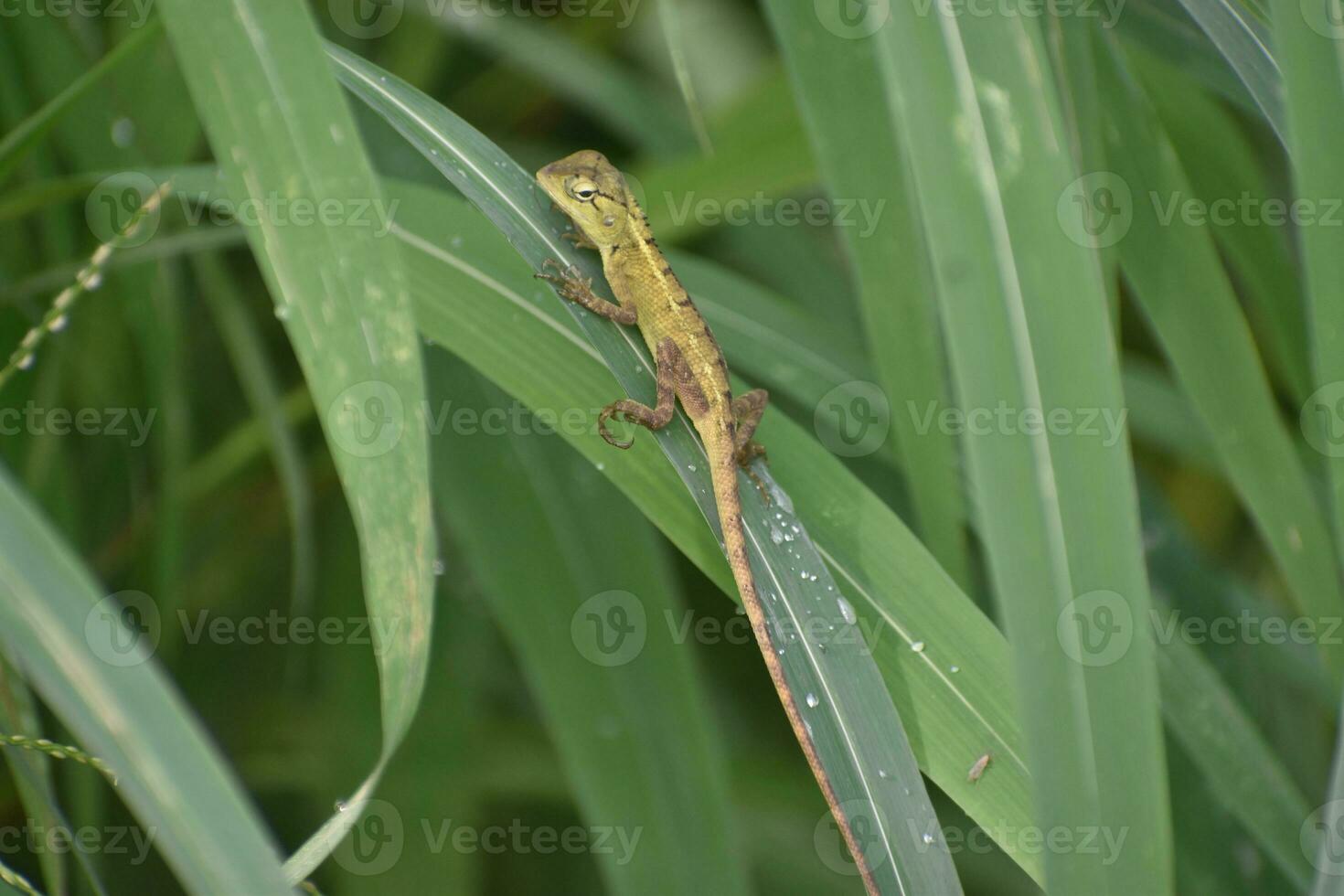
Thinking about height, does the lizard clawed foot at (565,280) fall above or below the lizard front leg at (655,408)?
above

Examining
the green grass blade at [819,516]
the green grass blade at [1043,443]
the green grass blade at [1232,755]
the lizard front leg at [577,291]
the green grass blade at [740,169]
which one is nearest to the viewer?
the green grass blade at [1043,443]

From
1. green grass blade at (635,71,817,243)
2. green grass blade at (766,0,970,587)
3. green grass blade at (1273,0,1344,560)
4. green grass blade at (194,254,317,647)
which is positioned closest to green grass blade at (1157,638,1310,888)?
green grass blade at (766,0,970,587)

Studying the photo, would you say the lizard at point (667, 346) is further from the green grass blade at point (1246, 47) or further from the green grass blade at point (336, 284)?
the green grass blade at point (1246, 47)

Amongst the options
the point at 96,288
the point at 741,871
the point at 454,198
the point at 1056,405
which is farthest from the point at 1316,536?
the point at 96,288

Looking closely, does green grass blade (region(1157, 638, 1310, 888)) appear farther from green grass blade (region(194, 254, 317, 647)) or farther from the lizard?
green grass blade (region(194, 254, 317, 647))

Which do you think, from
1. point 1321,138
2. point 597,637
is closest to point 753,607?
point 597,637

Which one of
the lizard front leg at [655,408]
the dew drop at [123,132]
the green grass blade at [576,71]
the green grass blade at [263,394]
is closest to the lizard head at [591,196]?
the lizard front leg at [655,408]

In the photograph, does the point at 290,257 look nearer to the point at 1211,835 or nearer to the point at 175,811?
the point at 175,811
